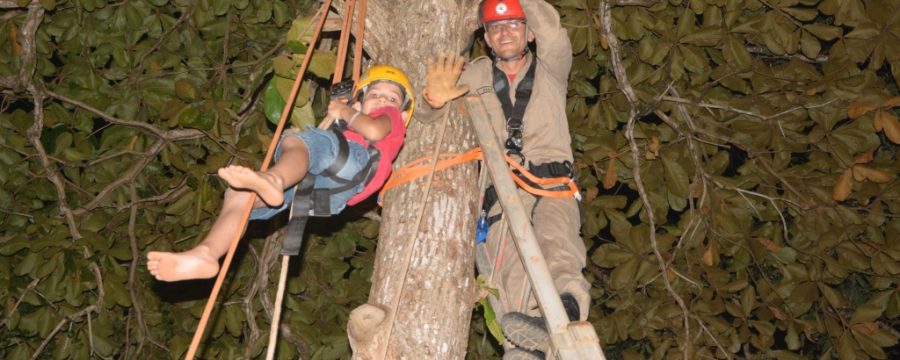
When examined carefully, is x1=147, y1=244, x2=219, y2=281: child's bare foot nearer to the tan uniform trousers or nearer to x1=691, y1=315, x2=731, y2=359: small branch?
the tan uniform trousers

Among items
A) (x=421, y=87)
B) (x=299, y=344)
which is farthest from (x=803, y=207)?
(x=299, y=344)

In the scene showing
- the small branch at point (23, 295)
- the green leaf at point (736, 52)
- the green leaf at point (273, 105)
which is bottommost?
the small branch at point (23, 295)

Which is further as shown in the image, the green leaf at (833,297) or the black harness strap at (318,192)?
the green leaf at (833,297)

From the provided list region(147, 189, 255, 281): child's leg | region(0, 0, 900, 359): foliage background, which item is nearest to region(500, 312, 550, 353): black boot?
region(147, 189, 255, 281): child's leg

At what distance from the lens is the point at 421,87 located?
3.53 m

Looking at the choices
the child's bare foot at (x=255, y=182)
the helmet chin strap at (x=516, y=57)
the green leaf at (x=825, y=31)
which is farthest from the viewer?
the green leaf at (x=825, y=31)

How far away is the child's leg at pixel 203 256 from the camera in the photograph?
2.57 m

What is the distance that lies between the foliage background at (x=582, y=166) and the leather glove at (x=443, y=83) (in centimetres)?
155

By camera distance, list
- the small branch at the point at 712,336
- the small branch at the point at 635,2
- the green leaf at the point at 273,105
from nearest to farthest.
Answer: the green leaf at the point at 273,105 → the small branch at the point at 635,2 → the small branch at the point at 712,336

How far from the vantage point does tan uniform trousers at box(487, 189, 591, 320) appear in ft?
10.9

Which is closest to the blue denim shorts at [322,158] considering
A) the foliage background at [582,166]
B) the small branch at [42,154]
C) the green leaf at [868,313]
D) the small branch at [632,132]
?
the foliage background at [582,166]

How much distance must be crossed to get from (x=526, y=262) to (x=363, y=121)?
878mm

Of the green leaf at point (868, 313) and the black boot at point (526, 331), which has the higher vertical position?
the black boot at point (526, 331)

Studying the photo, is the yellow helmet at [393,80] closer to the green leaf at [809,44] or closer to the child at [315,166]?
the child at [315,166]
